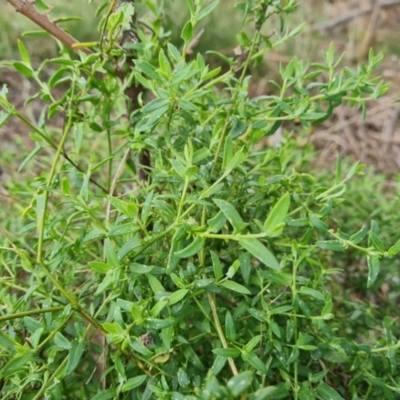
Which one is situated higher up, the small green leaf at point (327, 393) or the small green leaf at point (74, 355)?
the small green leaf at point (74, 355)

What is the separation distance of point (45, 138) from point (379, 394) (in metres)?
0.64

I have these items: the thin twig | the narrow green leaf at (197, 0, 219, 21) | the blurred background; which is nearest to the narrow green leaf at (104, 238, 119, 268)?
the narrow green leaf at (197, 0, 219, 21)

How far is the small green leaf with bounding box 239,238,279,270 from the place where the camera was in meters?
0.45

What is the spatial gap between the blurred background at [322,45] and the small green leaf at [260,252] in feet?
4.74

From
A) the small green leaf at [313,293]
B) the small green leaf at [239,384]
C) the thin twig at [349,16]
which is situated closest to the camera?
the small green leaf at [239,384]

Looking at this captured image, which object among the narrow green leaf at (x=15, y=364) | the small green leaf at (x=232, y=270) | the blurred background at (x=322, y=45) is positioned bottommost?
the blurred background at (x=322, y=45)

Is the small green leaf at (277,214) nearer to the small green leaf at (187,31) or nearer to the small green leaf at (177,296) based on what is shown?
the small green leaf at (177,296)

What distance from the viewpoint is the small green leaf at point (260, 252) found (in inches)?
Answer: 17.8

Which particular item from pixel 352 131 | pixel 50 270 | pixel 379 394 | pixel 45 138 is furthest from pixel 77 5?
pixel 379 394

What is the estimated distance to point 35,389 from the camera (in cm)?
71

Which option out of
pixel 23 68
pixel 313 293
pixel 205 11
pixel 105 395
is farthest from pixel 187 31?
pixel 105 395

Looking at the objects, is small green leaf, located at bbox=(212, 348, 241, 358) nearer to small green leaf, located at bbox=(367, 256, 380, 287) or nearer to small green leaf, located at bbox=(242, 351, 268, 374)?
small green leaf, located at bbox=(242, 351, 268, 374)

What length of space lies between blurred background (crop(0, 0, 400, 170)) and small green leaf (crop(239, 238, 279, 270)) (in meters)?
1.45

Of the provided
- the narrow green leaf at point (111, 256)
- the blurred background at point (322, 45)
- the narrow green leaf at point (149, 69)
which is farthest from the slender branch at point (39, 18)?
the blurred background at point (322, 45)
